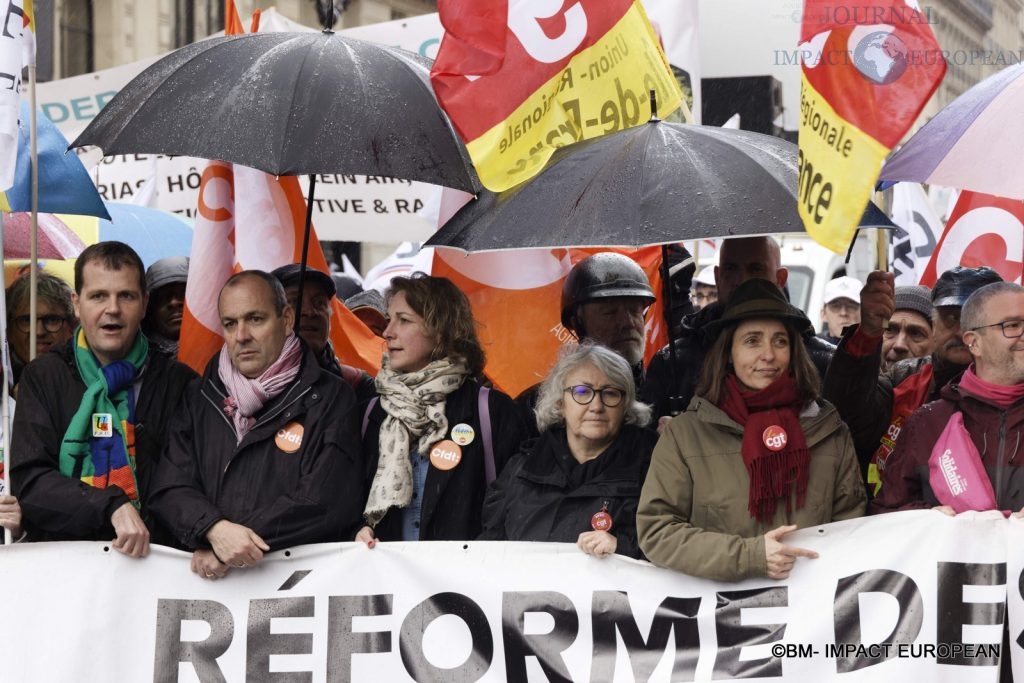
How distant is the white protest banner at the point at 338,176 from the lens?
8398 millimetres

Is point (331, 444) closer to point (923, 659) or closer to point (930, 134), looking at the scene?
point (923, 659)

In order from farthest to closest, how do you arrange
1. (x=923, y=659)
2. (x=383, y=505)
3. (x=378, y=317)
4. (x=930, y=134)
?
(x=378, y=317), (x=930, y=134), (x=383, y=505), (x=923, y=659)

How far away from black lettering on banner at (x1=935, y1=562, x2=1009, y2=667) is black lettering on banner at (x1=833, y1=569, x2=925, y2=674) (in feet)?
0.23

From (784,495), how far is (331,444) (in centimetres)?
139

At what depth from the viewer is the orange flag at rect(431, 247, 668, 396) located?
702 cm

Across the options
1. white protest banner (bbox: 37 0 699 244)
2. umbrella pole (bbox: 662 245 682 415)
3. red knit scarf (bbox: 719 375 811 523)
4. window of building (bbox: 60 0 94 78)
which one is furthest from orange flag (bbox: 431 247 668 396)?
window of building (bbox: 60 0 94 78)

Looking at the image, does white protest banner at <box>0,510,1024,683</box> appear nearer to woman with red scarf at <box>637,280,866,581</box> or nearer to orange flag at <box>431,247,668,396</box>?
woman with red scarf at <box>637,280,866,581</box>

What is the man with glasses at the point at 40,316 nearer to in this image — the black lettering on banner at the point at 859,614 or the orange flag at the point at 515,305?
the orange flag at the point at 515,305

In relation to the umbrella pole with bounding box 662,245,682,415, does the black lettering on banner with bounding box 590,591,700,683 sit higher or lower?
lower

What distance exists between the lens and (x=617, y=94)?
5344 mm

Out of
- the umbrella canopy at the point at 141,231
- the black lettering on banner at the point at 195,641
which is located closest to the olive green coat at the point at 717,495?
the black lettering on banner at the point at 195,641

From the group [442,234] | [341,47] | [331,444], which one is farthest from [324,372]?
[341,47]

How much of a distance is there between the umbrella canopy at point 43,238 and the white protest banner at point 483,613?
7.27 feet

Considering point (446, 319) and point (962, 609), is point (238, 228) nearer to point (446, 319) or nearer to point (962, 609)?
point (446, 319)
